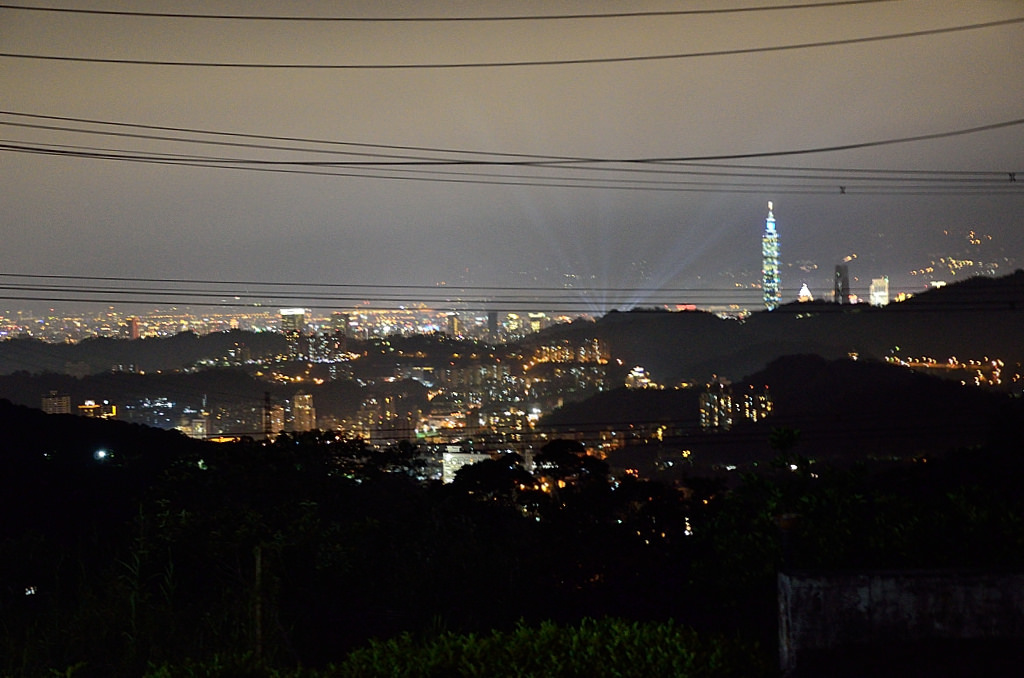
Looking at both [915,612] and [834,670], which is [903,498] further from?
[834,670]

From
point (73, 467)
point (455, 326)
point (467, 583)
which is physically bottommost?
point (73, 467)

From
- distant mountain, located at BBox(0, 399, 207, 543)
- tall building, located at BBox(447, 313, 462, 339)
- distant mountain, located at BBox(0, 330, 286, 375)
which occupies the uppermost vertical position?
tall building, located at BBox(447, 313, 462, 339)

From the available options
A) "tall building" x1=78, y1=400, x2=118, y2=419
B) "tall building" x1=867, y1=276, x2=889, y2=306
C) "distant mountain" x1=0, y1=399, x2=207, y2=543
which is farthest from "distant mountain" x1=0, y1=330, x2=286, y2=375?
"tall building" x1=867, y1=276, x2=889, y2=306

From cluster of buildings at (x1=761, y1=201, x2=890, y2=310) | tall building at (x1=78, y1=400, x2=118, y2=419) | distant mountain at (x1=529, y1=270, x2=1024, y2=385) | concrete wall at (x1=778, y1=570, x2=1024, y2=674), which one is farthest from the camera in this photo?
distant mountain at (x1=529, y1=270, x2=1024, y2=385)

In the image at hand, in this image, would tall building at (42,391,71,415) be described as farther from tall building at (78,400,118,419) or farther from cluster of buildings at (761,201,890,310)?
cluster of buildings at (761,201,890,310)

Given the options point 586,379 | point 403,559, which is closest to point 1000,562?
point 403,559

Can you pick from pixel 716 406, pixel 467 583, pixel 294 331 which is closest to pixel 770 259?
pixel 716 406

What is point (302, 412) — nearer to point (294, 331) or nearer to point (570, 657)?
point (294, 331)
